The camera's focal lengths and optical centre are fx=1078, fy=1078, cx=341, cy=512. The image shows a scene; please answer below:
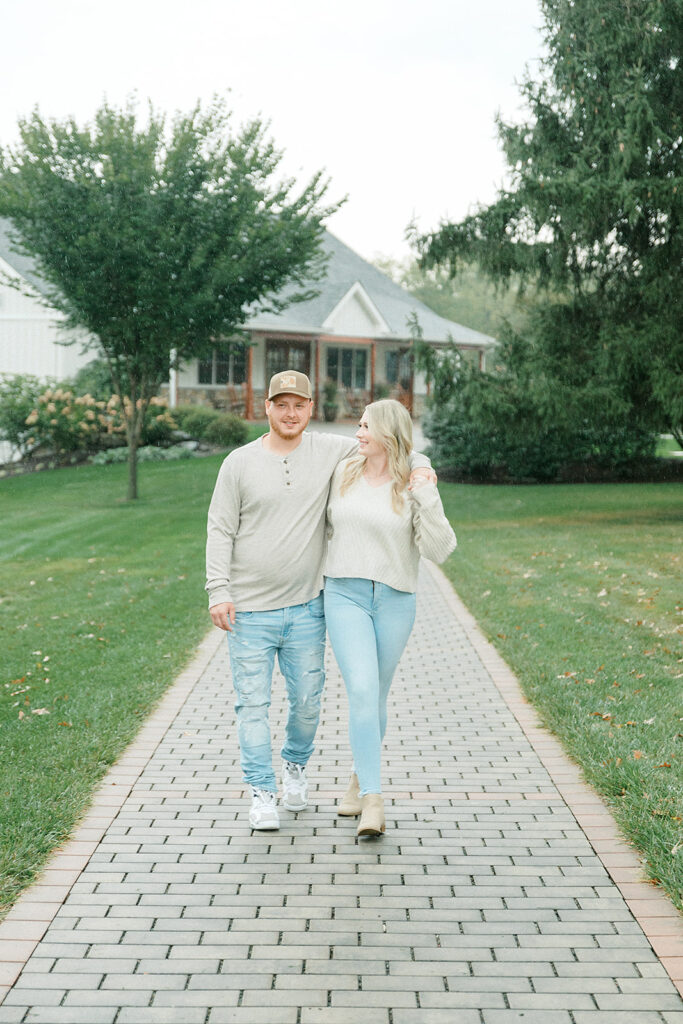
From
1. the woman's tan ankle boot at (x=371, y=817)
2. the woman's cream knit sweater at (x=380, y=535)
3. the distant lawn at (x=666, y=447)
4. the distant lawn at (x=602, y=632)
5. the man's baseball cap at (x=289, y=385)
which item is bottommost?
the distant lawn at (x=666, y=447)

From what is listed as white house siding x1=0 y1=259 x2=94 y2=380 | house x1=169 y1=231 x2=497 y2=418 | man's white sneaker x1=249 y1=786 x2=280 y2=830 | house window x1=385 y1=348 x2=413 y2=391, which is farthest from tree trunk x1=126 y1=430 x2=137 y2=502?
house window x1=385 y1=348 x2=413 y2=391

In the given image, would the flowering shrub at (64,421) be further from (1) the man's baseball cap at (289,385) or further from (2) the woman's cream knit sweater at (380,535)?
(2) the woman's cream knit sweater at (380,535)

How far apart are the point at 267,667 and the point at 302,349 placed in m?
34.3

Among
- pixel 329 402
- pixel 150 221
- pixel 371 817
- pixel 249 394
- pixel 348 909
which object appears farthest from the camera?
pixel 329 402

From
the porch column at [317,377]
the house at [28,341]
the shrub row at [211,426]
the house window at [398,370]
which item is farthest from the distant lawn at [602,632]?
the house window at [398,370]

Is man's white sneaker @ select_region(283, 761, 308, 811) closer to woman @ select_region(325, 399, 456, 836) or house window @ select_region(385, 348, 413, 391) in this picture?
woman @ select_region(325, 399, 456, 836)

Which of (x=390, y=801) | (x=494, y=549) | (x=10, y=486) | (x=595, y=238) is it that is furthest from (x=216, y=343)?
(x=390, y=801)

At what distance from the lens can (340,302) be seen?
37125 millimetres

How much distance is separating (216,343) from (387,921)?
753 inches

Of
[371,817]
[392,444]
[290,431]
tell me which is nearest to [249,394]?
[290,431]

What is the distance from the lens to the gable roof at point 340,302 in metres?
36.2

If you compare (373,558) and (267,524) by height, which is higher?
(267,524)

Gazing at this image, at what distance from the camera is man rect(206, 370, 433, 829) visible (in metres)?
4.73

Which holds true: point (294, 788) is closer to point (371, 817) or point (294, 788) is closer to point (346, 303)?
A: point (371, 817)
